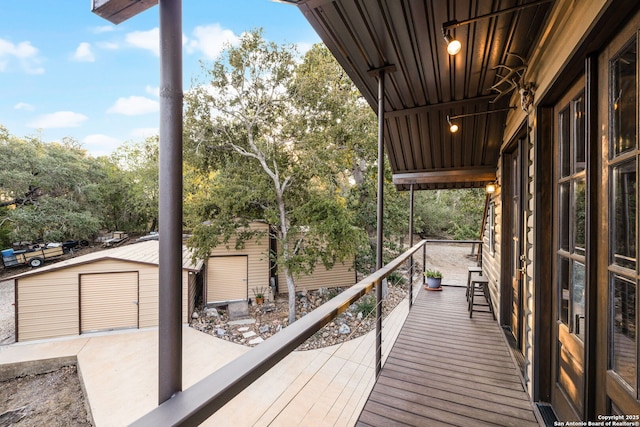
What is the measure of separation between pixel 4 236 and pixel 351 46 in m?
20.3

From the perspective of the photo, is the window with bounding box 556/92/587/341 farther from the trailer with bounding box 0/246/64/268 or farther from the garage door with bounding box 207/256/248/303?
the trailer with bounding box 0/246/64/268

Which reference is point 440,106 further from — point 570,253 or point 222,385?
point 222,385

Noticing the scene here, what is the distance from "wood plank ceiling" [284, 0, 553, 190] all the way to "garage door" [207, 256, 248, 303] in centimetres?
689

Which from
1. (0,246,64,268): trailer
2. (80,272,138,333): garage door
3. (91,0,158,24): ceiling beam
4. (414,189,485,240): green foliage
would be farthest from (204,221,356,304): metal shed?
(0,246,64,268): trailer

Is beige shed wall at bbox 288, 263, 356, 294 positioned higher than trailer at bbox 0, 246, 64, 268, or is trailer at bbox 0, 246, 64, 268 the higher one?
trailer at bbox 0, 246, 64, 268

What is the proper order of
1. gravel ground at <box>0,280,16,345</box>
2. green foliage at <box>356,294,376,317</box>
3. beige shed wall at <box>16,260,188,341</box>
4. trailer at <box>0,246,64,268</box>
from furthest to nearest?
1. trailer at <box>0,246,64,268</box>
2. green foliage at <box>356,294,376,317</box>
3. gravel ground at <box>0,280,16,345</box>
4. beige shed wall at <box>16,260,188,341</box>

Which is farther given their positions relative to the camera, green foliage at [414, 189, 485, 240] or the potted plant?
green foliage at [414, 189, 485, 240]

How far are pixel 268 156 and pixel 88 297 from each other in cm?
629

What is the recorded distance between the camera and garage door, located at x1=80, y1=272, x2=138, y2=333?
7176mm

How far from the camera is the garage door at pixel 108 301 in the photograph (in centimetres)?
718

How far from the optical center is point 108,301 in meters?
7.32

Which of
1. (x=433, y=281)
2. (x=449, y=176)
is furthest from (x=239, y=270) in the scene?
(x=449, y=176)

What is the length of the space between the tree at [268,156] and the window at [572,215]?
605cm

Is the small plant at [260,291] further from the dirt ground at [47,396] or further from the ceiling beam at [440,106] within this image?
the ceiling beam at [440,106]
